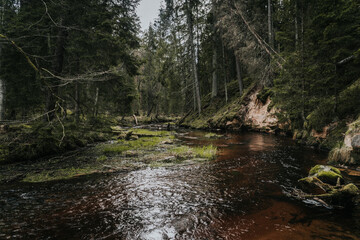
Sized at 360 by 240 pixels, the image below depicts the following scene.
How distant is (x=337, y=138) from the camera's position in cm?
766

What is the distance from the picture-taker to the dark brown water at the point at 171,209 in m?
2.89

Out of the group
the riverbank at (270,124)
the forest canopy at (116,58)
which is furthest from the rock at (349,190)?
the forest canopy at (116,58)

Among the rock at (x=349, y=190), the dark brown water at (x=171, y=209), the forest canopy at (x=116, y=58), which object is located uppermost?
the forest canopy at (x=116, y=58)

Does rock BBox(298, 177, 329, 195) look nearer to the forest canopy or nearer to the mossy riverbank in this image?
the mossy riverbank

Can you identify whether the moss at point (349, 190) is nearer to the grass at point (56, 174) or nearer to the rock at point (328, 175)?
the rock at point (328, 175)

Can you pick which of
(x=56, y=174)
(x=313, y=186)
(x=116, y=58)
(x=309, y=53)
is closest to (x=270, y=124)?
(x=309, y=53)

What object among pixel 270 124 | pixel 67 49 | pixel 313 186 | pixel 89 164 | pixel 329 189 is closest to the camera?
pixel 329 189

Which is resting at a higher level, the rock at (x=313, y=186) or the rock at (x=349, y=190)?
the rock at (x=349, y=190)

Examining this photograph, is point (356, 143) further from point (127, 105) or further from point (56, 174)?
point (127, 105)

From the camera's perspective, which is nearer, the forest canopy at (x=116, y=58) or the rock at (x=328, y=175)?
the rock at (x=328, y=175)

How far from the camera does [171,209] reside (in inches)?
145

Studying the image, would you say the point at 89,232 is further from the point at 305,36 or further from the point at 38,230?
the point at 305,36

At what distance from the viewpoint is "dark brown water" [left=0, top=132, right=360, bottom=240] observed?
2895mm

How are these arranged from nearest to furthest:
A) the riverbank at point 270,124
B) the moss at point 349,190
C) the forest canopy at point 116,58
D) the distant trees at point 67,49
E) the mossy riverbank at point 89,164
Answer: the moss at point 349,190
the mossy riverbank at point 89,164
the riverbank at point 270,124
the forest canopy at point 116,58
the distant trees at point 67,49
